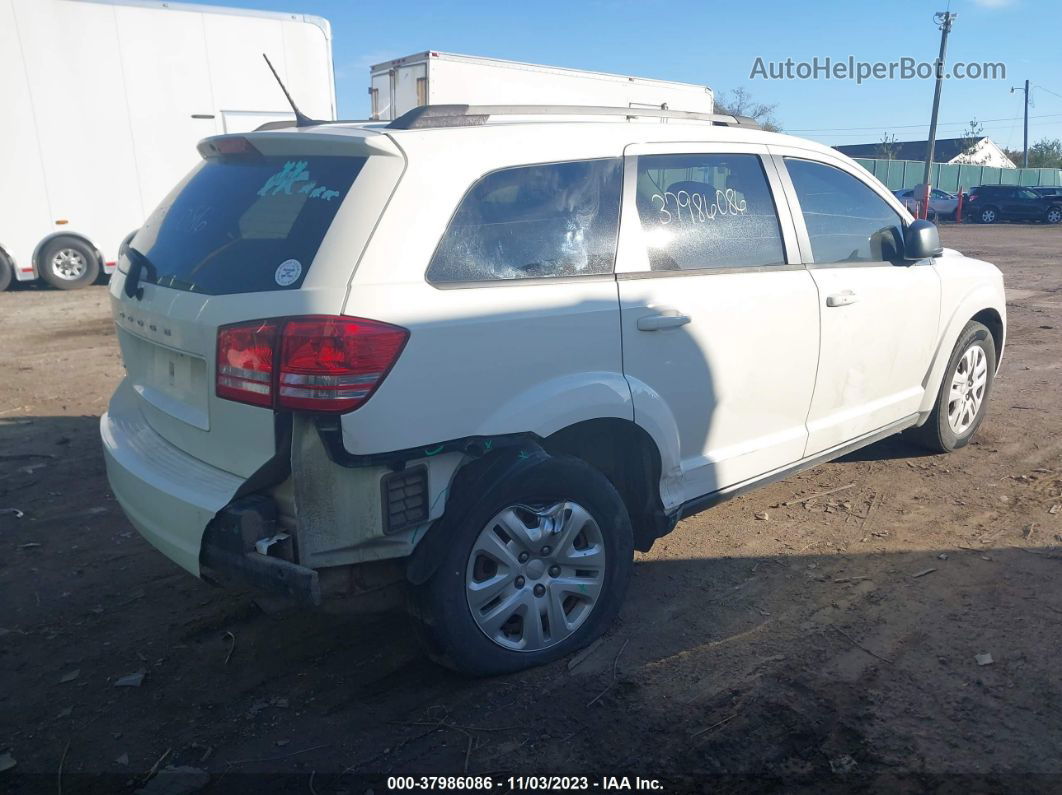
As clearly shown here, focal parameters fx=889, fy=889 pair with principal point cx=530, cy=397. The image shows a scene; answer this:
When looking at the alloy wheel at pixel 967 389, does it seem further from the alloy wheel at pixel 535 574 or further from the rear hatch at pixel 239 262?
the rear hatch at pixel 239 262

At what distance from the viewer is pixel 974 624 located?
3.58 metres

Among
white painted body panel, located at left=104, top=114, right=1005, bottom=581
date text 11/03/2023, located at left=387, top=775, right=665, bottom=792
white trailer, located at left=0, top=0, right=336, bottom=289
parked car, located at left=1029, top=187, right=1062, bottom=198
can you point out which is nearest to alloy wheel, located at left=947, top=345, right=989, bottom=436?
white painted body panel, located at left=104, top=114, right=1005, bottom=581

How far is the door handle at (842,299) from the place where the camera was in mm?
4184

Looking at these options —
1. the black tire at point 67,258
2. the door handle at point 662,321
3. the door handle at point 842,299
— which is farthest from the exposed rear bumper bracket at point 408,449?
the black tire at point 67,258

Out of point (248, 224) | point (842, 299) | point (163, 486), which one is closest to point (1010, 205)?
point (842, 299)

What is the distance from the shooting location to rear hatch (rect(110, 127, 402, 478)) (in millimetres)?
2795

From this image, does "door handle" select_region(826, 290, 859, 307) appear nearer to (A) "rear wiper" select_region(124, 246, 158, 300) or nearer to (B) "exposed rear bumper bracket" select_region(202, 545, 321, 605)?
(B) "exposed rear bumper bracket" select_region(202, 545, 321, 605)

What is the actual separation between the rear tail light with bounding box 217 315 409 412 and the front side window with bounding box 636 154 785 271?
1.33 metres

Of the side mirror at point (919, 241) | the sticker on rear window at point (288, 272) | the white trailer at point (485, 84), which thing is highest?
the white trailer at point (485, 84)

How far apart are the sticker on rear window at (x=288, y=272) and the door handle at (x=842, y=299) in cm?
252

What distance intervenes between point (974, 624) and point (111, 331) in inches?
383

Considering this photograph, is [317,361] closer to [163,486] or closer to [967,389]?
[163,486]

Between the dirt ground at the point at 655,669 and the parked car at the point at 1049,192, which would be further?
the parked car at the point at 1049,192

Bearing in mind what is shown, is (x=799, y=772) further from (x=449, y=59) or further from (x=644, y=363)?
(x=449, y=59)
